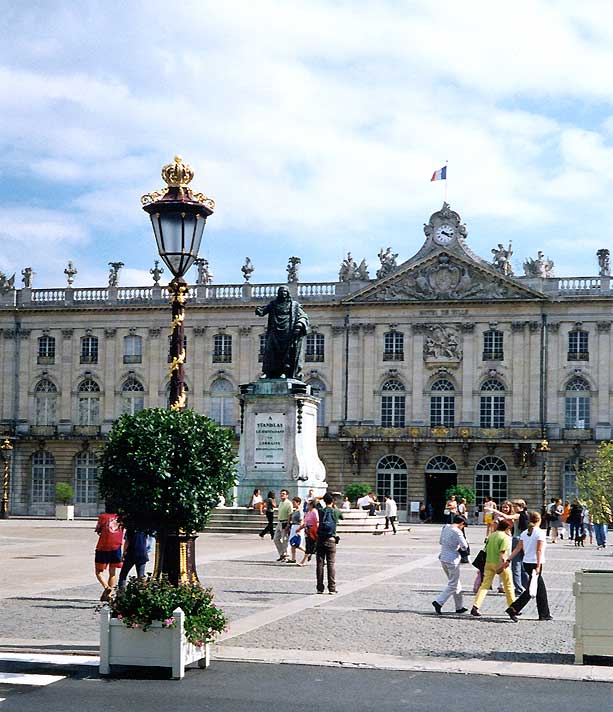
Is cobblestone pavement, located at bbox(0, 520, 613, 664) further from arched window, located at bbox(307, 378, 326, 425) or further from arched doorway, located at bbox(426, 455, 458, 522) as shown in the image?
arched window, located at bbox(307, 378, 326, 425)

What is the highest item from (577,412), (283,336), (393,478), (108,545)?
(283,336)

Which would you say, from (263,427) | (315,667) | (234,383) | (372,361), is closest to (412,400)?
(372,361)

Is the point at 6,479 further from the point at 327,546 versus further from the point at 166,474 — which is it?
the point at 166,474

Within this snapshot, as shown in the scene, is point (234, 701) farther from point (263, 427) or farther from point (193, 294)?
point (193, 294)

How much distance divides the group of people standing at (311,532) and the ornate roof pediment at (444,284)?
118 feet

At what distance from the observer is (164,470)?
1267 cm

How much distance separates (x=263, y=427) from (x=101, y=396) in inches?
1571

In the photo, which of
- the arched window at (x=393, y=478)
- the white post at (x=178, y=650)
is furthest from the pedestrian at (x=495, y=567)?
the arched window at (x=393, y=478)

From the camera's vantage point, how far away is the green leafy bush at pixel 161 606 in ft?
39.7

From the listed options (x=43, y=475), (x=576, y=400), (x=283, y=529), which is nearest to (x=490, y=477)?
(x=576, y=400)

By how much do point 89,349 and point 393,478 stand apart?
1976cm

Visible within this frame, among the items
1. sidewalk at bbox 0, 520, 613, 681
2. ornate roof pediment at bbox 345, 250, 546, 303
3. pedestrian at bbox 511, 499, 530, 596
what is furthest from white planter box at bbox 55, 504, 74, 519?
pedestrian at bbox 511, 499, 530, 596

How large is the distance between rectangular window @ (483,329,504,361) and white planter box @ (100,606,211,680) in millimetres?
57482

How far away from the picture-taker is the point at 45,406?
75.4 m
